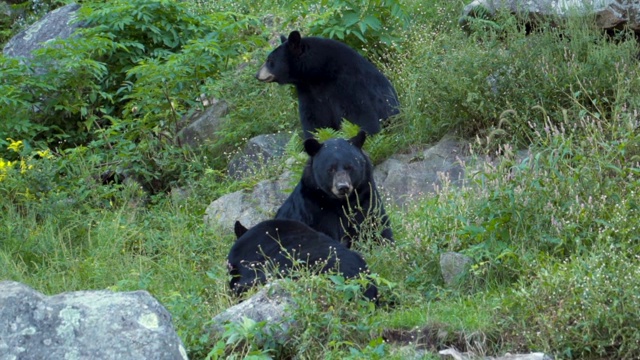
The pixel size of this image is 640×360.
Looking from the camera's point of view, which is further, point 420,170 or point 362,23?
point 362,23

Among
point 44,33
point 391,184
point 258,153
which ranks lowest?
point 258,153

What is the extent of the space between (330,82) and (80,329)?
26.3 feet

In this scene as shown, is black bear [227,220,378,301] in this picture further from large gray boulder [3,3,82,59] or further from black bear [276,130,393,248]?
large gray boulder [3,3,82,59]

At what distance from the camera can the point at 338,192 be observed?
8.77m

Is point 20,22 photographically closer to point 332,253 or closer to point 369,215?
point 369,215

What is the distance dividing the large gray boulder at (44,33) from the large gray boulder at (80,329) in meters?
10.8

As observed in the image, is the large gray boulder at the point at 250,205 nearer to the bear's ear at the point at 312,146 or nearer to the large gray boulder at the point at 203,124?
the bear's ear at the point at 312,146

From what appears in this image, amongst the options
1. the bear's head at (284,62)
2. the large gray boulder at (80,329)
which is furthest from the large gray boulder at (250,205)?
the large gray boulder at (80,329)

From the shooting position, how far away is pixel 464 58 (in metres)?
11.2

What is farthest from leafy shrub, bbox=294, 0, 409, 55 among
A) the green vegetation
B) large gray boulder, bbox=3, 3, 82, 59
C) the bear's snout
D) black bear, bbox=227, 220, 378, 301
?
black bear, bbox=227, 220, 378, 301

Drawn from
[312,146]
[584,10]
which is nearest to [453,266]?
[312,146]

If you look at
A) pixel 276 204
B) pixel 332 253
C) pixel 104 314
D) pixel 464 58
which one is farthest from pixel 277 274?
pixel 464 58

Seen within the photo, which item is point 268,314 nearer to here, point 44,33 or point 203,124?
point 203,124

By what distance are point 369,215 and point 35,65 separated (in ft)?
21.5
